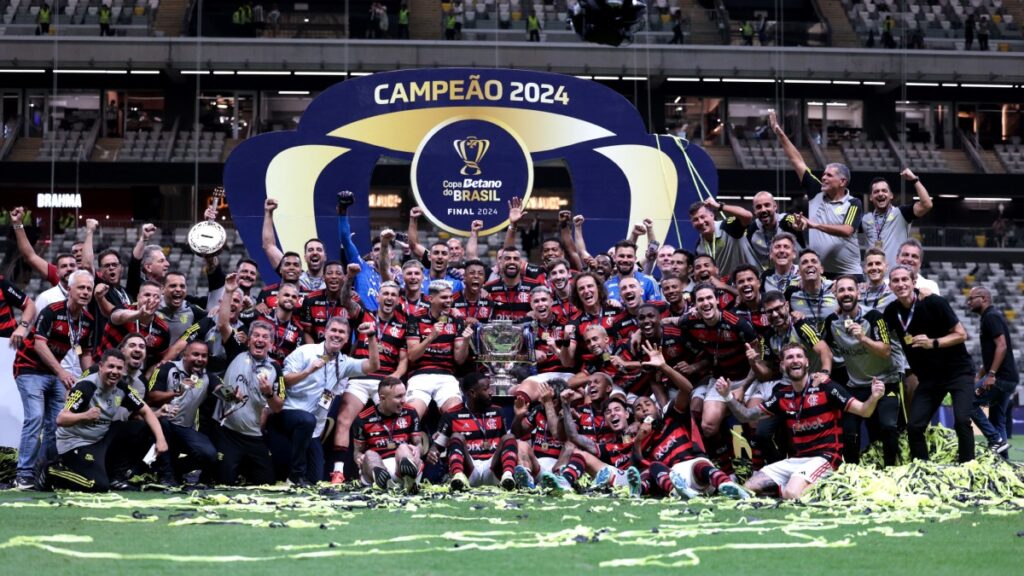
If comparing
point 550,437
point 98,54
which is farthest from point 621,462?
point 98,54

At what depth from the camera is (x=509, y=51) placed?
33156 millimetres

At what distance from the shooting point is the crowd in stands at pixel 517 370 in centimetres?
980

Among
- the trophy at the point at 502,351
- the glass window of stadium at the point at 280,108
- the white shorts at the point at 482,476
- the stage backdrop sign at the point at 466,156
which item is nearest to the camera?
the white shorts at the point at 482,476

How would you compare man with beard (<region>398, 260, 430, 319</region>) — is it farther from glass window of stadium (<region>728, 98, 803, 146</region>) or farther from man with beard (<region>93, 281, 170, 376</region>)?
glass window of stadium (<region>728, 98, 803, 146</region>)

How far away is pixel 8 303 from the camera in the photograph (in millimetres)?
10938

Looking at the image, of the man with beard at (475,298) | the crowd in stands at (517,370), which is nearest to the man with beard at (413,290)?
the crowd in stands at (517,370)

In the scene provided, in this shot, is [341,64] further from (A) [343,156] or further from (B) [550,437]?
(B) [550,437]

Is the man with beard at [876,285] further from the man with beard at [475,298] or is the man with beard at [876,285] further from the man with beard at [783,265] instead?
the man with beard at [475,298]

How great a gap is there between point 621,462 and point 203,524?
3.56 meters

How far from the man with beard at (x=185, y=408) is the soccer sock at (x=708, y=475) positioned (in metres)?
3.63

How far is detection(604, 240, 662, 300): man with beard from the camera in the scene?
38.8 feet

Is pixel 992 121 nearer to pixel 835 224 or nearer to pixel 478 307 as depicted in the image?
pixel 835 224

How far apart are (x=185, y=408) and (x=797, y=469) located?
15.1 ft

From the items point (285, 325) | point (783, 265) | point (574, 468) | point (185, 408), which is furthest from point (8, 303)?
point (783, 265)
